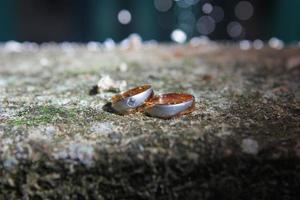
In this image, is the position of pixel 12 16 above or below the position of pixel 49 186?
above

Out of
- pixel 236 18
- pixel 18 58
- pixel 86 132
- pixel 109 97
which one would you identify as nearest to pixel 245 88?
pixel 109 97

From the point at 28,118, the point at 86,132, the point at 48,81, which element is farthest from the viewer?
the point at 48,81

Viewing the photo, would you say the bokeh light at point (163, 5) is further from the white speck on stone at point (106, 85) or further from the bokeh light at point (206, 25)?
the white speck on stone at point (106, 85)

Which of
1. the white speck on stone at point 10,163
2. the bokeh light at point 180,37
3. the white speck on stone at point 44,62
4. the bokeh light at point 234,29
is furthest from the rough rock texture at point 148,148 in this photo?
the bokeh light at point 234,29

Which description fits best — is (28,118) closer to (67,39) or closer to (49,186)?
(49,186)

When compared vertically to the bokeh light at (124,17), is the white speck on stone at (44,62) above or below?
below

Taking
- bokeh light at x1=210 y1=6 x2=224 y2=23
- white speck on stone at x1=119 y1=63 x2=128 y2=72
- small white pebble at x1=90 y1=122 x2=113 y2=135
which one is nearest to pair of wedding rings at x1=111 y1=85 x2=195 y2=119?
small white pebble at x1=90 y1=122 x2=113 y2=135

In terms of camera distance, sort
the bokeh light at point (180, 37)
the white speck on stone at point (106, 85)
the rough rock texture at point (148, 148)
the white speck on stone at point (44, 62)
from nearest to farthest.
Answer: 1. the rough rock texture at point (148, 148)
2. the white speck on stone at point (106, 85)
3. the white speck on stone at point (44, 62)
4. the bokeh light at point (180, 37)
